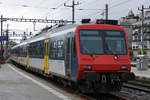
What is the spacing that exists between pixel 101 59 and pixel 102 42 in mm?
754

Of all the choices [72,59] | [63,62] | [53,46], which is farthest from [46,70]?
[72,59]

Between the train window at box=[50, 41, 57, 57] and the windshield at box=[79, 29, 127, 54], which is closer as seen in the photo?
the windshield at box=[79, 29, 127, 54]

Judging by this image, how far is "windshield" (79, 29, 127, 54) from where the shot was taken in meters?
11.1

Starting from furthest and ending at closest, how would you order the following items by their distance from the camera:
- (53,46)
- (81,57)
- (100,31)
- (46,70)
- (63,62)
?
(46,70), (53,46), (63,62), (100,31), (81,57)

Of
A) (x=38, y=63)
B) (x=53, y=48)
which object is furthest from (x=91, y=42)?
(x=38, y=63)

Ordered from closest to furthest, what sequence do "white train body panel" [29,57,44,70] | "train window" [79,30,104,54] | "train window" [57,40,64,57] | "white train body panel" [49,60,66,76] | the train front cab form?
1. the train front cab
2. "train window" [79,30,104,54]
3. "white train body panel" [49,60,66,76]
4. "train window" [57,40,64,57]
5. "white train body panel" [29,57,44,70]

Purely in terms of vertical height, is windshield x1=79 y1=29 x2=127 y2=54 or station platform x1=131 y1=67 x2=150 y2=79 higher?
windshield x1=79 y1=29 x2=127 y2=54

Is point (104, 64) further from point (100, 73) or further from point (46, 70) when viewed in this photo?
point (46, 70)

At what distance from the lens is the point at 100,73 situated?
1091cm

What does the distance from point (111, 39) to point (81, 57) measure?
1619mm

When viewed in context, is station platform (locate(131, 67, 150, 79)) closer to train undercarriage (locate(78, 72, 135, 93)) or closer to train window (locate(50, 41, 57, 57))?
train window (locate(50, 41, 57, 57))

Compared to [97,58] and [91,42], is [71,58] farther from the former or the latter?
[97,58]

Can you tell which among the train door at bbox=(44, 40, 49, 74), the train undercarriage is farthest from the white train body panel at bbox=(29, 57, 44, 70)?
the train undercarriage

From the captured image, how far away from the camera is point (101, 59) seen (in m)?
11.0
